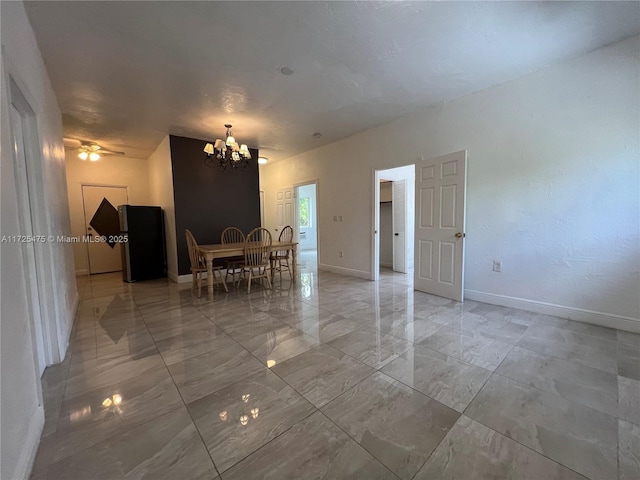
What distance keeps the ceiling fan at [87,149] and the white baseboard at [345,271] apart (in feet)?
16.6

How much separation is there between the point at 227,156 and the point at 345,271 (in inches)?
127

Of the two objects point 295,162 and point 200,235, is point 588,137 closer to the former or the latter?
point 295,162

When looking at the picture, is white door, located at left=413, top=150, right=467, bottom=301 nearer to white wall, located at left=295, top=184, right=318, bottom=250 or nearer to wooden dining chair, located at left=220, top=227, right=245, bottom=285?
wooden dining chair, located at left=220, top=227, right=245, bottom=285

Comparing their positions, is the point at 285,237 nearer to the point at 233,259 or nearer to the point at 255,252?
the point at 233,259

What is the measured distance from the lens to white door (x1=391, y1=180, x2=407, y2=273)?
5480mm

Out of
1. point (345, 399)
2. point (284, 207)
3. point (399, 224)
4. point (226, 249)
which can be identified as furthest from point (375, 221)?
point (345, 399)

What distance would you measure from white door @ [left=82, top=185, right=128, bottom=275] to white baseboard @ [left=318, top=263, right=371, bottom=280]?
4818 mm

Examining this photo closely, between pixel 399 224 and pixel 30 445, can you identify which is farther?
pixel 399 224

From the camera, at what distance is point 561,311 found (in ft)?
9.52

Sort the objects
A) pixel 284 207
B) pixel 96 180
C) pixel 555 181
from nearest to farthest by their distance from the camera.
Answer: pixel 555 181 < pixel 96 180 < pixel 284 207

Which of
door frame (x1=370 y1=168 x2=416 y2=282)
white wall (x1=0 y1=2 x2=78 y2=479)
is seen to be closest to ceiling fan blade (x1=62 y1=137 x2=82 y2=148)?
white wall (x1=0 y1=2 x2=78 y2=479)

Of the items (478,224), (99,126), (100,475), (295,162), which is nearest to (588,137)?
(478,224)

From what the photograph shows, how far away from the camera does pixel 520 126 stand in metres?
3.05

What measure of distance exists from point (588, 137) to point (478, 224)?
4.30 ft
